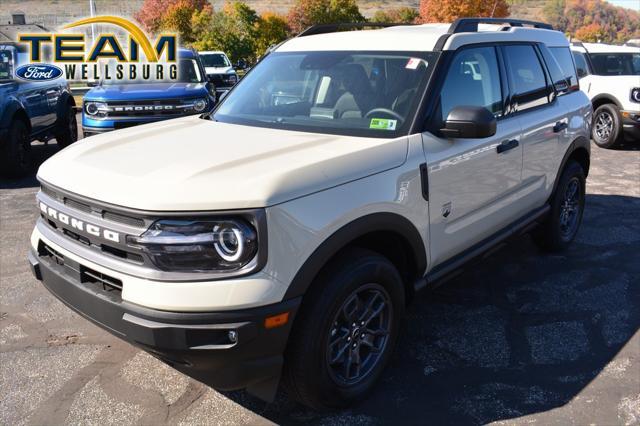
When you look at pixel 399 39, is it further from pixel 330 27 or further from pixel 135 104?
pixel 135 104

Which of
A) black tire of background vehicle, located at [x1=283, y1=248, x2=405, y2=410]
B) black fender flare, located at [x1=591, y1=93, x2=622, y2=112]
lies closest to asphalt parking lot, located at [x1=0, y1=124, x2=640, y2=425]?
black tire of background vehicle, located at [x1=283, y1=248, x2=405, y2=410]

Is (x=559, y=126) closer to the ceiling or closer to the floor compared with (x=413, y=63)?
closer to the floor

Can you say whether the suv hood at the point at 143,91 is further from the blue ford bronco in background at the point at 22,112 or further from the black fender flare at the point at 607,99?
the black fender flare at the point at 607,99

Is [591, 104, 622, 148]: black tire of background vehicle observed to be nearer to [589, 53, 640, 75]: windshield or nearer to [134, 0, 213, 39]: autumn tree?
[589, 53, 640, 75]: windshield

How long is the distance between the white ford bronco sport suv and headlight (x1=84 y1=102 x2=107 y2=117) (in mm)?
4581

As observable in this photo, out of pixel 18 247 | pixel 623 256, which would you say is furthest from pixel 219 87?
pixel 623 256

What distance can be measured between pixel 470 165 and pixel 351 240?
44.6 inches

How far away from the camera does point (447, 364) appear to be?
3346 millimetres

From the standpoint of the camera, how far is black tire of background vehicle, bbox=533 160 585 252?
4.84m

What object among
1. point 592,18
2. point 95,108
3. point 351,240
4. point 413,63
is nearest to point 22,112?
point 95,108

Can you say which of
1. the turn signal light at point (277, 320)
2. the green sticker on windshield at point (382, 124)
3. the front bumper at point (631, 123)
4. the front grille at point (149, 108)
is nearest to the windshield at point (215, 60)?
the front grille at point (149, 108)

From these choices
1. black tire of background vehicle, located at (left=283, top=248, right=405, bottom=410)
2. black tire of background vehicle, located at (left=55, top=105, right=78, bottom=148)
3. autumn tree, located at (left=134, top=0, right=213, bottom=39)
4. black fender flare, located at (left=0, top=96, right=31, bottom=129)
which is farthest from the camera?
autumn tree, located at (left=134, top=0, right=213, bottom=39)

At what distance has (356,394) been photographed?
292cm

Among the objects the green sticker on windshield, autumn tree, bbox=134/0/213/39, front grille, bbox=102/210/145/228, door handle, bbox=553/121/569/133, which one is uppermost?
autumn tree, bbox=134/0/213/39
